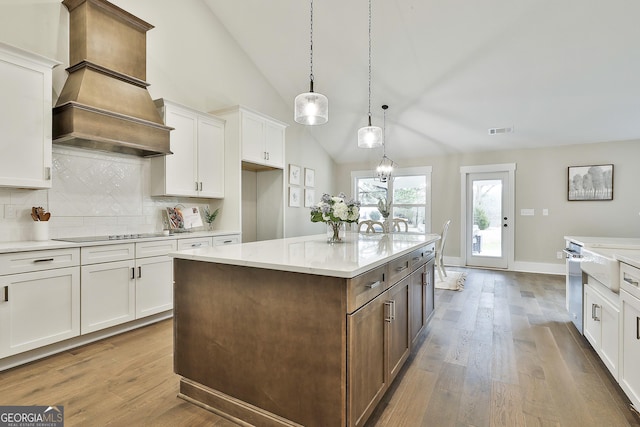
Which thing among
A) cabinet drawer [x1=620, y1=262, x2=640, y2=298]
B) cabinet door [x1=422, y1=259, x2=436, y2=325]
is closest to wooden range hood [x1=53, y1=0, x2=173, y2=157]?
cabinet door [x1=422, y1=259, x2=436, y2=325]

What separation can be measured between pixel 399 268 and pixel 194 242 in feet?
7.88

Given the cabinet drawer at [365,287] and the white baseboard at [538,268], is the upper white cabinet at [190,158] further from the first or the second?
the white baseboard at [538,268]

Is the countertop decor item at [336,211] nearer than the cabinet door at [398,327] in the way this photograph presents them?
No

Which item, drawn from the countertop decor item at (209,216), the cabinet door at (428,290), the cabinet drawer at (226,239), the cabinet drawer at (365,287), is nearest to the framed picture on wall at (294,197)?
the countertop decor item at (209,216)

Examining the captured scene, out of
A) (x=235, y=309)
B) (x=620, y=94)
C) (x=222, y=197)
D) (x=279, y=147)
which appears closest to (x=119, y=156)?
(x=222, y=197)

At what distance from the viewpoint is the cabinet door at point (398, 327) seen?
1870 mm

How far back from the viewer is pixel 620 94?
420cm

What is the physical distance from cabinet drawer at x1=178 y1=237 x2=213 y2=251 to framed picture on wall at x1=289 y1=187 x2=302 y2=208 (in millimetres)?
2290

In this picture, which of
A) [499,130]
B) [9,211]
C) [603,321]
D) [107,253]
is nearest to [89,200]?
→ [9,211]

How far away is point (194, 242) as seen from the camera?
3.51 meters

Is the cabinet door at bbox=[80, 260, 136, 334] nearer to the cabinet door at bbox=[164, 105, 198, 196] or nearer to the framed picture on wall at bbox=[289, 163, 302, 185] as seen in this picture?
the cabinet door at bbox=[164, 105, 198, 196]

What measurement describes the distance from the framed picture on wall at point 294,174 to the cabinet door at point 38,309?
376cm

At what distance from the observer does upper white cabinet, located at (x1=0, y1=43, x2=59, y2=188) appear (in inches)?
92.6

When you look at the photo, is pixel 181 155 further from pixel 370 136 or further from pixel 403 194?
pixel 403 194
